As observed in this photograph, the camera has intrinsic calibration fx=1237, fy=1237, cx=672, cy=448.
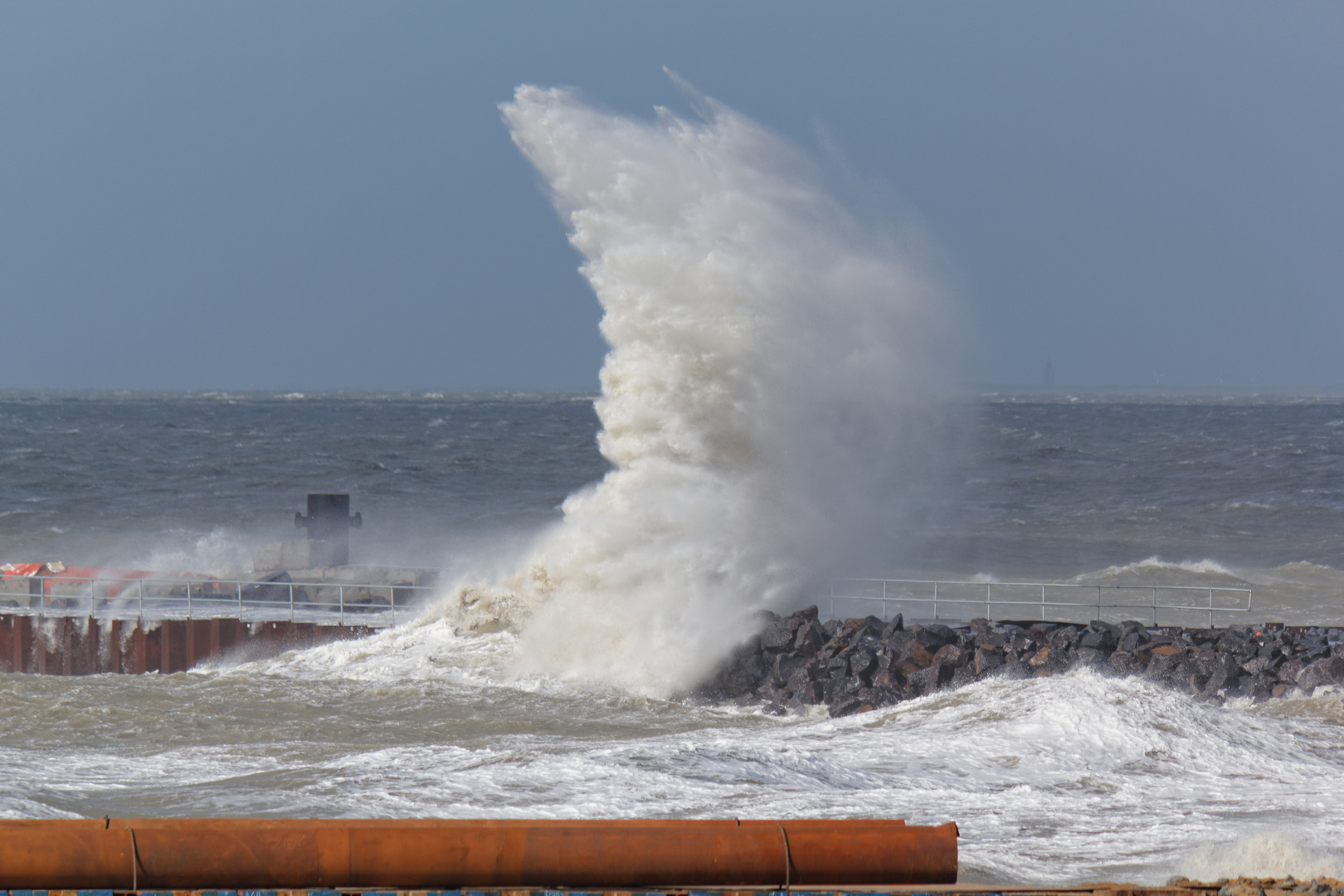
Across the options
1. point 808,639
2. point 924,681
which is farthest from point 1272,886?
point 808,639

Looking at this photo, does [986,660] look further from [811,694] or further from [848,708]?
[811,694]

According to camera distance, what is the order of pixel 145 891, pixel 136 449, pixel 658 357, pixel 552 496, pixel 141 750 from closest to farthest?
pixel 145 891, pixel 141 750, pixel 658 357, pixel 552 496, pixel 136 449

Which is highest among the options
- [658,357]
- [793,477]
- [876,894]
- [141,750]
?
[658,357]

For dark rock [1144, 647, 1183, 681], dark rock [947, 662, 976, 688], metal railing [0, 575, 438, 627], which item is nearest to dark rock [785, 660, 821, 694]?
dark rock [947, 662, 976, 688]

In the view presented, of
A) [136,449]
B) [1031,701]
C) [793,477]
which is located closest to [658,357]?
[793,477]

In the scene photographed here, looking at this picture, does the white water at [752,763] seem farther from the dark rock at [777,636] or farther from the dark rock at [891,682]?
the dark rock at [777,636]

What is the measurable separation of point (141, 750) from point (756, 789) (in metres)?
6.27

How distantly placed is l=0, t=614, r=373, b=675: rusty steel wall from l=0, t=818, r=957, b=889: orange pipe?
14037 mm

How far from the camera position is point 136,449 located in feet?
236

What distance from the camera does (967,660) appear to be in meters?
14.5

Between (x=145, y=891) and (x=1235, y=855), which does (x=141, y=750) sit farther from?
(x=1235, y=855)

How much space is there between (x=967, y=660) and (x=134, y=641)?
40.0ft

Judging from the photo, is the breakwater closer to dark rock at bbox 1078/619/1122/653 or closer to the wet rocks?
dark rock at bbox 1078/619/1122/653

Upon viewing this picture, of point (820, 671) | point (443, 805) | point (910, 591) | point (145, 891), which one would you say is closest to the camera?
point (145, 891)
